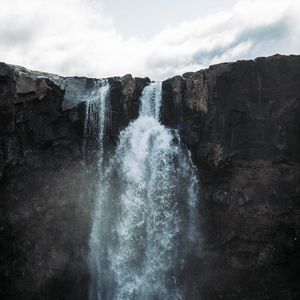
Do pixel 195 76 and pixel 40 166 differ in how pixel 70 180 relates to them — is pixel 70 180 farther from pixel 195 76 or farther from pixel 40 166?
pixel 195 76

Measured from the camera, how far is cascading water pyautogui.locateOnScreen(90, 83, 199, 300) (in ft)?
123

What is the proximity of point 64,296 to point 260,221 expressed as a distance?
1543 cm

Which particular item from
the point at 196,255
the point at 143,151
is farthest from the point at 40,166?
the point at 196,255

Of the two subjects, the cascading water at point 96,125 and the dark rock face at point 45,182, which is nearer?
the dark rock face at point 45,182

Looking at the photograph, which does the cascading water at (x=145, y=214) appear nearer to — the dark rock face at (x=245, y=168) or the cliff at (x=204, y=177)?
the cliff at (x=204, y=177)

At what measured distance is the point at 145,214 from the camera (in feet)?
126

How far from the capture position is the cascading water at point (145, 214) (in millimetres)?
37625

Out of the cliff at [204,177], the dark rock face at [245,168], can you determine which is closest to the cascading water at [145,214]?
the cliff at [204,177]

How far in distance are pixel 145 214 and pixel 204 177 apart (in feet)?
17.2

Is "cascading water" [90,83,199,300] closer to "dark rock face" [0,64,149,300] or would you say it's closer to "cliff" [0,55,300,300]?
"cliff" [0,55,300,300]

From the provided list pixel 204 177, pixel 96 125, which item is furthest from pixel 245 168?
pixel 96 125

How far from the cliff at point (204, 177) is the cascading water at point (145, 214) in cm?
92

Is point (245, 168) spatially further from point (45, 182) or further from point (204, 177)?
point (45, 182)

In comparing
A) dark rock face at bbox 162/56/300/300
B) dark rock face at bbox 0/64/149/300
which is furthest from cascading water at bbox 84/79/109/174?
dark rock face at bbox 162/56/300/300
